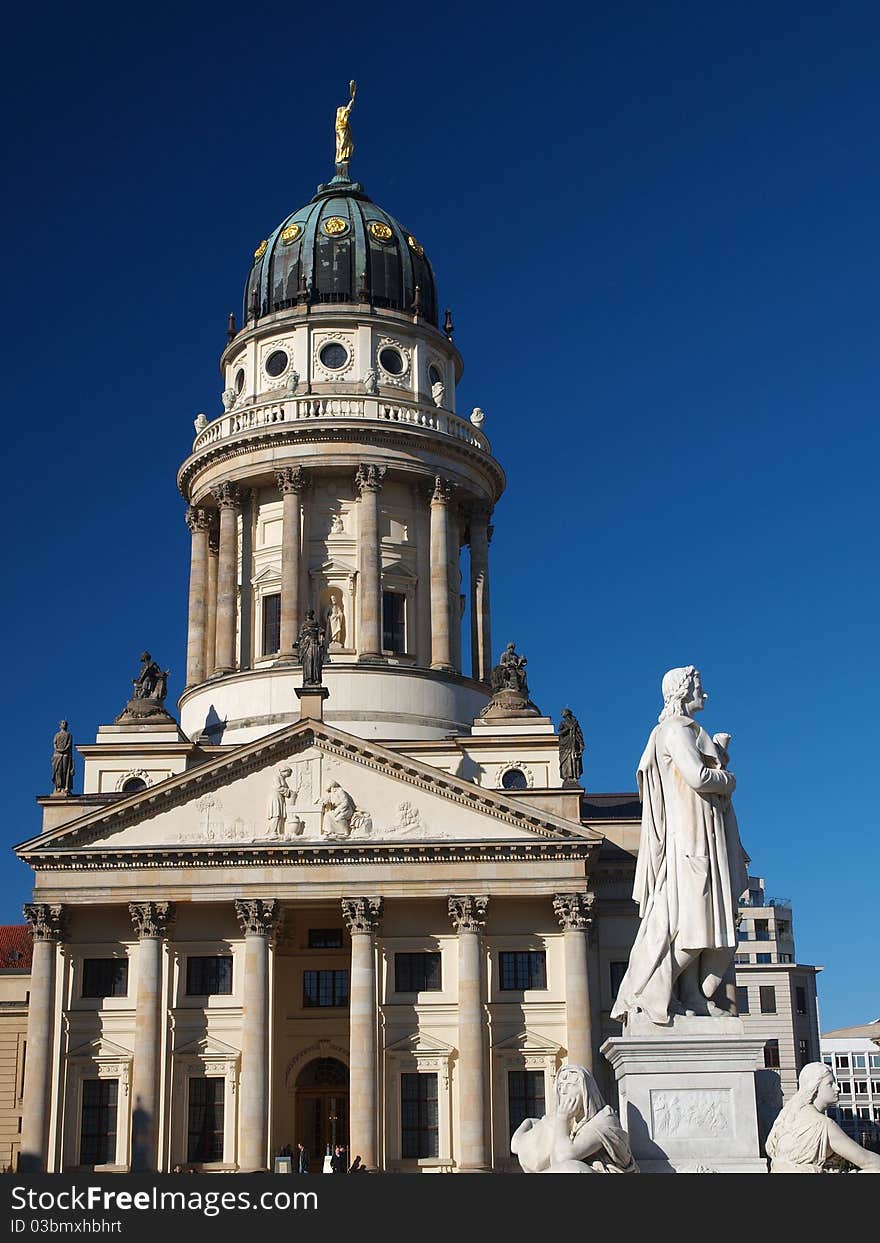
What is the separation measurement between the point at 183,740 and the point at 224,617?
7.33 meters

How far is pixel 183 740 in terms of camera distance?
6369cm

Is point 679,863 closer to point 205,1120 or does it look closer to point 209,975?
point 205,1120

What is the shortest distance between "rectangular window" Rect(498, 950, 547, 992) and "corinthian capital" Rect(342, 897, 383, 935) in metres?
4.94

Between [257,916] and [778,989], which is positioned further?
[778,989]

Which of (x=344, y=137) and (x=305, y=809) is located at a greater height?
(x=344, y=137)

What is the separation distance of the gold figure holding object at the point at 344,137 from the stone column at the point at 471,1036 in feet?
142

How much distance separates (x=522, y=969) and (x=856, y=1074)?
92340mm

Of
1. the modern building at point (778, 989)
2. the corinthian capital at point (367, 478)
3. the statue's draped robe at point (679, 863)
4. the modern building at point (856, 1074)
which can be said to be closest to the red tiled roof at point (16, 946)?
the corinthian capital at point (367, 478)

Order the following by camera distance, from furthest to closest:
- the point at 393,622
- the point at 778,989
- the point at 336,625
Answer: the point at 778,989
the point at 393,622
the point at 336,625

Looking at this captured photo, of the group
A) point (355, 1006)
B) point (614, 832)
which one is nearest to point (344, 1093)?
point (355, 1006)

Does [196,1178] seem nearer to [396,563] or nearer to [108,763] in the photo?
[108,763]

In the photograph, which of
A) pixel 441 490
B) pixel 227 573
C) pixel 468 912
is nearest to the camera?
pixel 468 912

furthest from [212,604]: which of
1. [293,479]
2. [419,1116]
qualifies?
[419,1116]

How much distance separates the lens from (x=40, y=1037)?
5431 cm
